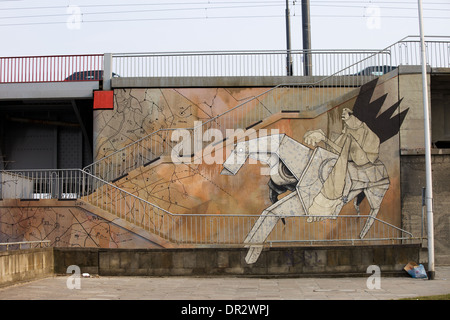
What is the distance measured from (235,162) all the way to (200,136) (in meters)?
2.03

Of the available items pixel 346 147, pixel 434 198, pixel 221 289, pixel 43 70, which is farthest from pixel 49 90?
pixel 434 198

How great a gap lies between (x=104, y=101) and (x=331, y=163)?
9770mm

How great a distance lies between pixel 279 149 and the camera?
22.2 meters

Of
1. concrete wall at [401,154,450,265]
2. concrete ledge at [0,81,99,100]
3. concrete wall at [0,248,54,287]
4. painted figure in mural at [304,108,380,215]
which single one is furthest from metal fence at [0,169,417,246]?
concrete ledge at [0,81,99,100]

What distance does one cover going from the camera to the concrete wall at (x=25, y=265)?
14.7 metres

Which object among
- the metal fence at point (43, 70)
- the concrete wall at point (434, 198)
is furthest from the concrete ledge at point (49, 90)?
the concrete wall at point (434, 198)

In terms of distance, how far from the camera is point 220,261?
1784 cm

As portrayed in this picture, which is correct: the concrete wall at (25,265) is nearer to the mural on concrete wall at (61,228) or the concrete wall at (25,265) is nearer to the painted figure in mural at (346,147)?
the mural on concrete wall at (61,228)

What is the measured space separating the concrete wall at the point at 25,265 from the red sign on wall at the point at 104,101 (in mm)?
8522

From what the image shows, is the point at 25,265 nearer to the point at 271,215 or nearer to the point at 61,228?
the point at 61,228

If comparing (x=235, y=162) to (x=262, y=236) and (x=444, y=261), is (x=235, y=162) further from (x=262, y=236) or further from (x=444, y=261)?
(x=444, y=261)

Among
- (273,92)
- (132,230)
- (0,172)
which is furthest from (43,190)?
(273,92)

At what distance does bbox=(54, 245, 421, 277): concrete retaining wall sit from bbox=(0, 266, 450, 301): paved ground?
1.14 ft

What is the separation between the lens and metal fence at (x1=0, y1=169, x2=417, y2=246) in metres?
20.7
